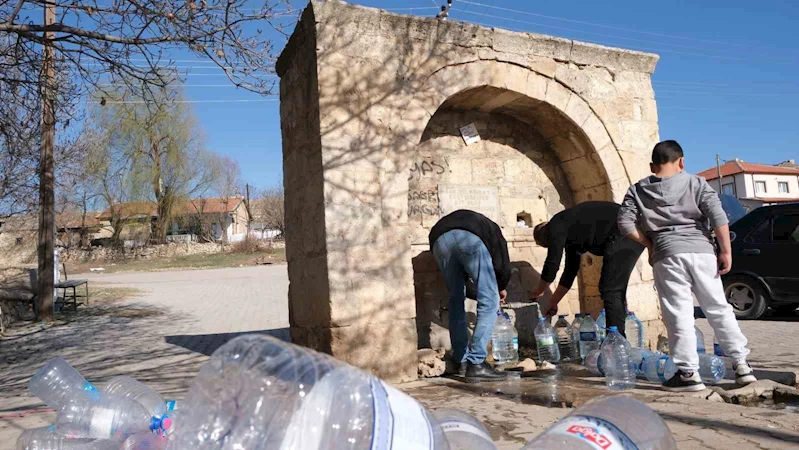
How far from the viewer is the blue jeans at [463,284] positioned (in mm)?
4961

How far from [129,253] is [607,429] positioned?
4105 centimetres

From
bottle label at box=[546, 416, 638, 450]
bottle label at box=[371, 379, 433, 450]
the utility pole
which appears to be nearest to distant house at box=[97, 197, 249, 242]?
the utility pole

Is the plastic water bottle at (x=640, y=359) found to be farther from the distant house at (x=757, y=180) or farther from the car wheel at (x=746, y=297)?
the distant house at (x=757, y=180)

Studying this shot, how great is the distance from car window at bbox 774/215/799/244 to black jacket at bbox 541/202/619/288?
5576 millimetres

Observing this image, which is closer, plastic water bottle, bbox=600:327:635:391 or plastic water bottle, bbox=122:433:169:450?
plastic water bottle, bbox=122:433:169:450

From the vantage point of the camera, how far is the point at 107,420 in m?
2.32

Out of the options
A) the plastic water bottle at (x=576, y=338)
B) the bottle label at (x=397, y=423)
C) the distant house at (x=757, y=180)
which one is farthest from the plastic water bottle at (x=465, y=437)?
the distant house at (x=757, y=180)

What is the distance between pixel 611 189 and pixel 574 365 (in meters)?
2.08

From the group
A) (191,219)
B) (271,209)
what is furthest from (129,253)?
(271,209)

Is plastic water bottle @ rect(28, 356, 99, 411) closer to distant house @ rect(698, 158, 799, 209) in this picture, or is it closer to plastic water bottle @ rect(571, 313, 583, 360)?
plastic water bottle @ rect(571, 313, 583, 360)

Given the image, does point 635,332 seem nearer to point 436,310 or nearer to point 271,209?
point 436,310

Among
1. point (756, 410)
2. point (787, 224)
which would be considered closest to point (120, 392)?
point (756, 410)

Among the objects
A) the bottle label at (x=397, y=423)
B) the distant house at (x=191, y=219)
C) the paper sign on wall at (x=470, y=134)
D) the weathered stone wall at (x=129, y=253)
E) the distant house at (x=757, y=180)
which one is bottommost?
the bottle label at (x=397, y=423)

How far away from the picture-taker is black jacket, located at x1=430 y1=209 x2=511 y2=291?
5070 millimetres
